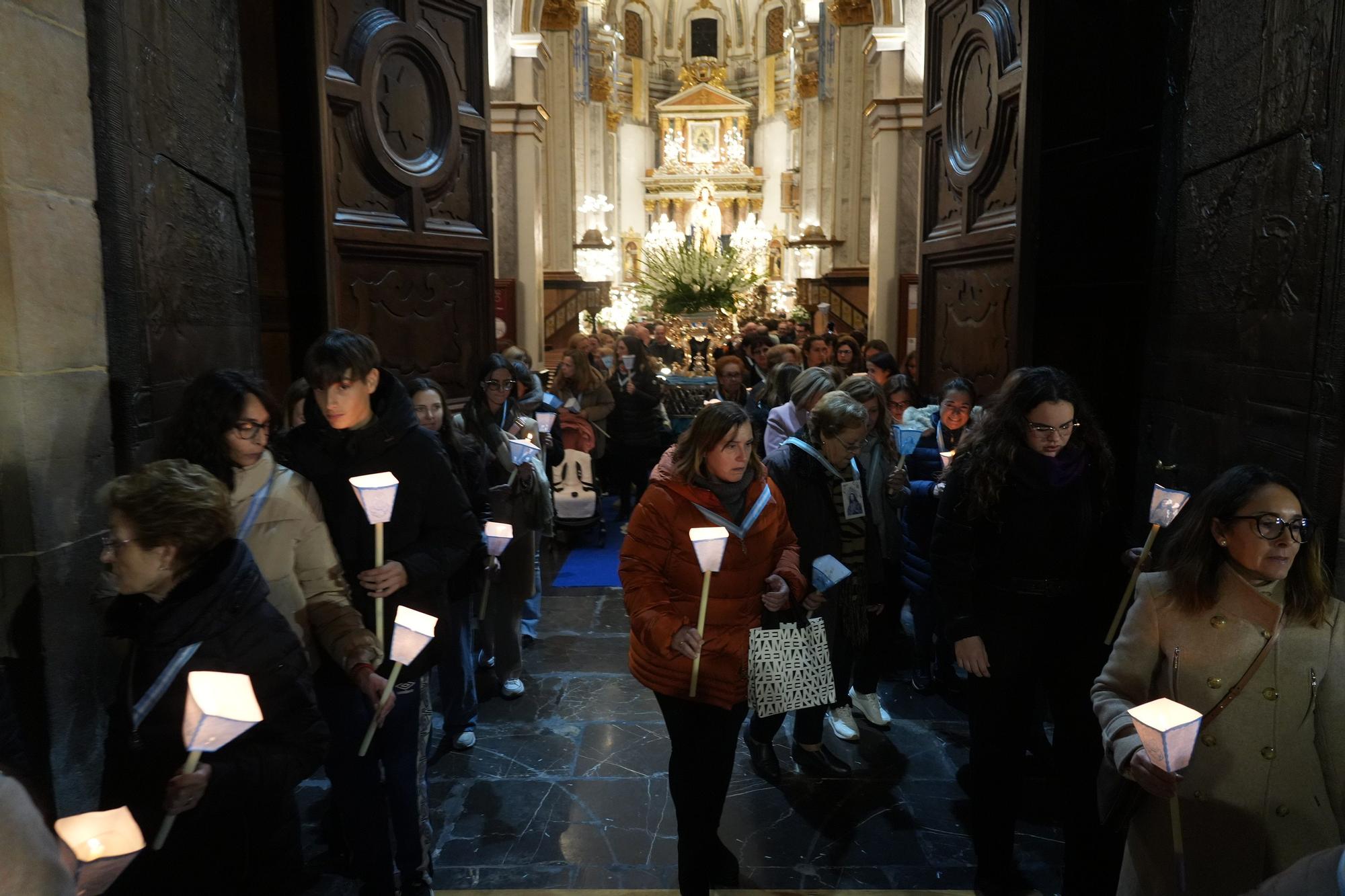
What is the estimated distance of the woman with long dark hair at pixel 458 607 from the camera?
13.6ft

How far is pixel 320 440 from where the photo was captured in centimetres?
303

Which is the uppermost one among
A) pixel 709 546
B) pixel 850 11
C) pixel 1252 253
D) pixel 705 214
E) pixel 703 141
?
pixel 703 141

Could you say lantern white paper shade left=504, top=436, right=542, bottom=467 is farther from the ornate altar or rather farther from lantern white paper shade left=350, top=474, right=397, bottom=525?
the ornate altar

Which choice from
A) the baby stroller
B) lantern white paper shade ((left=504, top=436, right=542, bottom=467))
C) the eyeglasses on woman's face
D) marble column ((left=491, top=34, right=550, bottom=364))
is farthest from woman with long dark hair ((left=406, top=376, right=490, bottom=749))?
marble column ((left=491, top=34, right=550, bottom=364))

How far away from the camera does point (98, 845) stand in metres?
1.58

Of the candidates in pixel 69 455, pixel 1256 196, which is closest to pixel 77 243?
pixel 69 455

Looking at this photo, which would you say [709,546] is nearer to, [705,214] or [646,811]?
[646,811]

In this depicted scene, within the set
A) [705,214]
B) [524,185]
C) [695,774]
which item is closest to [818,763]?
[695,774]

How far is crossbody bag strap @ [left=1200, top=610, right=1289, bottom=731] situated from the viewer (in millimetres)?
2229

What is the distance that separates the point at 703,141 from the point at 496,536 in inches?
1220

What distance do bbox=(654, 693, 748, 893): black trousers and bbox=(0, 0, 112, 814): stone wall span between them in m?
1.74

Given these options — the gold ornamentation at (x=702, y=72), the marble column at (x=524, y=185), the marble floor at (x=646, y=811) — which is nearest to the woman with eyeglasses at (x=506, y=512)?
the marble floor at (x=646, y=811)

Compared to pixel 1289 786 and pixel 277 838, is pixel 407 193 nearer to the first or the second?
pixel 277 838

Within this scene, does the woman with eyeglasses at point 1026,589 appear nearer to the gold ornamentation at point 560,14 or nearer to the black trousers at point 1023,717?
the black trousers at point 1023,717
